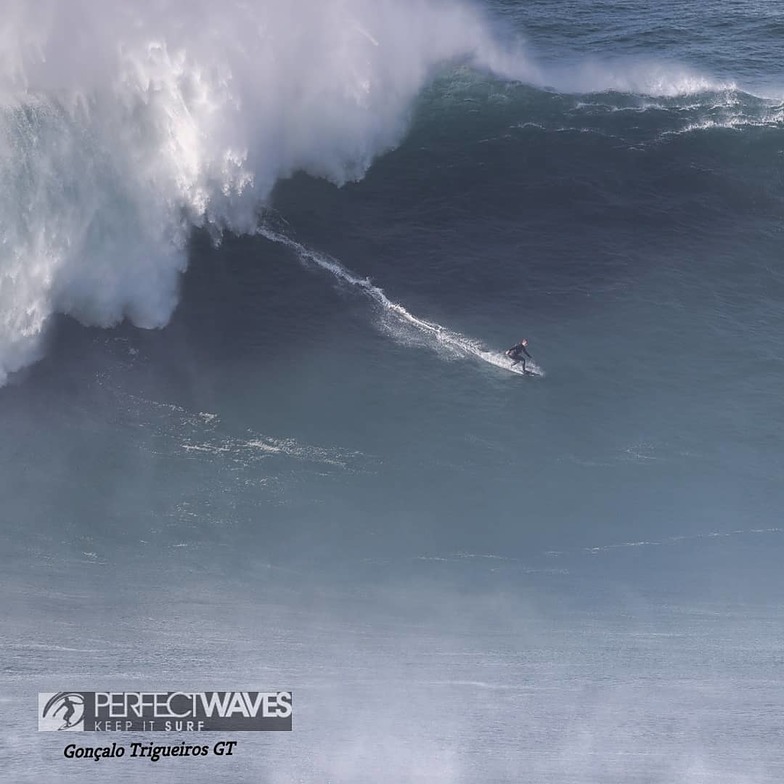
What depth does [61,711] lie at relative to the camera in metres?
45.7

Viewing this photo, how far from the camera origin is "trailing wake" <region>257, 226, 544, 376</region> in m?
60.2

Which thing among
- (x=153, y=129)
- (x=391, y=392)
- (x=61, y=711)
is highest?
(x=153, y=129)

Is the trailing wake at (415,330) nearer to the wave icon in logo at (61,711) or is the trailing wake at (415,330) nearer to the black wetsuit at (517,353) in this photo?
the black wetsuit at (517,353)

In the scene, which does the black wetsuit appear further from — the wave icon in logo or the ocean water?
the wave icon in logo

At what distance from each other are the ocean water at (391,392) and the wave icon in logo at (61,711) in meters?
0.44

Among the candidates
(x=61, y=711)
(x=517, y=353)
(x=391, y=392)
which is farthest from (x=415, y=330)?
(x=61, y=711)

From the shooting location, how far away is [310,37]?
70.8 meters

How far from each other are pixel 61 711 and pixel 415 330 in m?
27.8

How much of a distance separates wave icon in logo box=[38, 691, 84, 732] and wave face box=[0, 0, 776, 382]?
1999 centimetres

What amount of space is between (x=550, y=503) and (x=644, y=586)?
241 inches

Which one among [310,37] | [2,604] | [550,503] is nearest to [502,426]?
[550,503]

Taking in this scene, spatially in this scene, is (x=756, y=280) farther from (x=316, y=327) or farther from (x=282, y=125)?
(x=282, y=125)

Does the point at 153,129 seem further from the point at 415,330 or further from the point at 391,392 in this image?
the point at 391,392

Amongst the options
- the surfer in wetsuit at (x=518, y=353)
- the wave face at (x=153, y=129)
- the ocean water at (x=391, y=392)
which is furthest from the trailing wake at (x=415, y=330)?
the wave face at (x=153, y=129)
